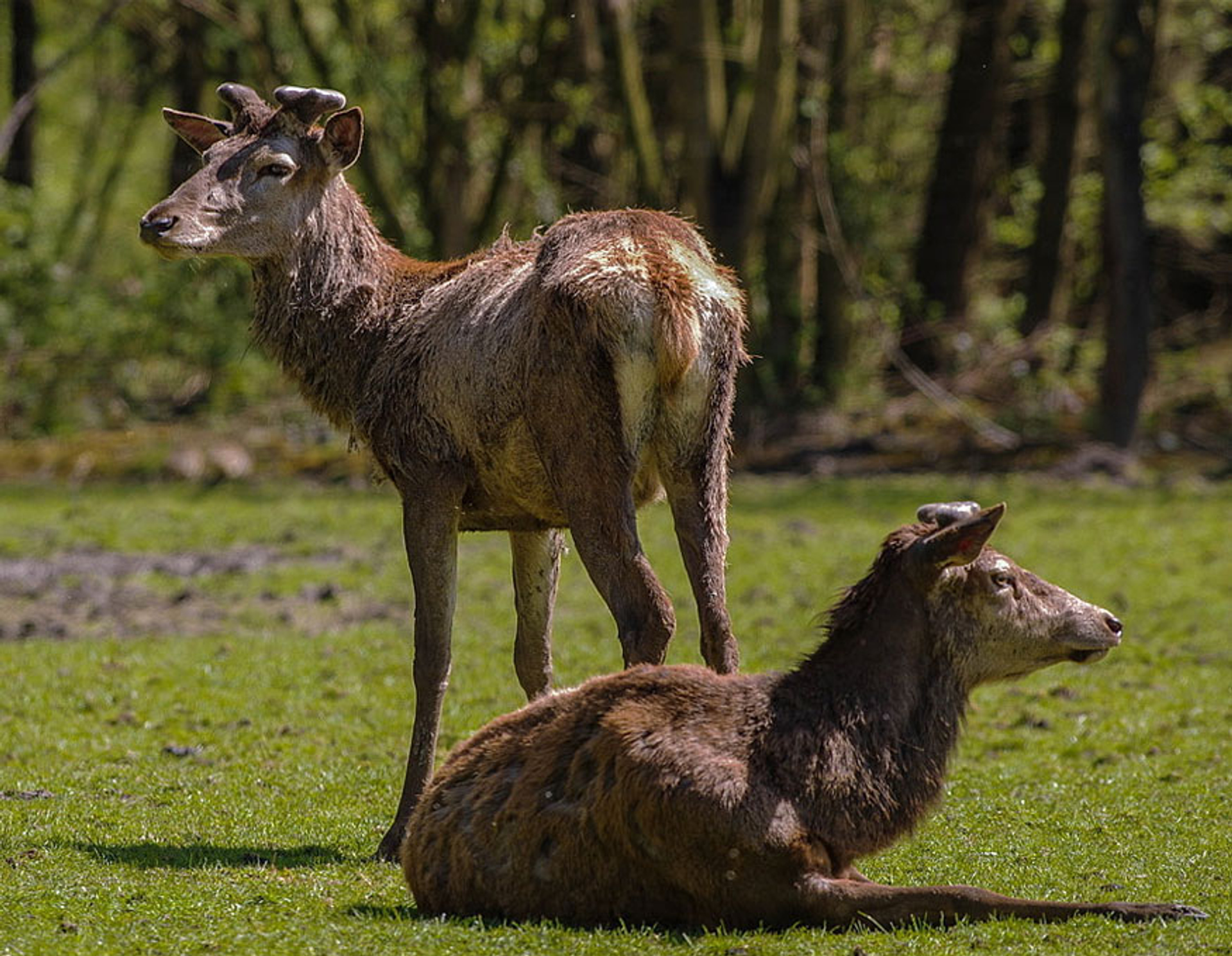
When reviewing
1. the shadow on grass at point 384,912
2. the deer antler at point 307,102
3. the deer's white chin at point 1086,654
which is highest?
the deer antler at point 307,102

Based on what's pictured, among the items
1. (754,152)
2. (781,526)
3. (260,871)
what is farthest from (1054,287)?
(260,871)

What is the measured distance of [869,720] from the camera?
7.16 metres

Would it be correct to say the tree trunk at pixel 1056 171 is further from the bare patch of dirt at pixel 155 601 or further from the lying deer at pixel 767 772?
the lying deer at pixel 767 772

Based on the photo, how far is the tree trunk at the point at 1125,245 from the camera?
73.3 feet

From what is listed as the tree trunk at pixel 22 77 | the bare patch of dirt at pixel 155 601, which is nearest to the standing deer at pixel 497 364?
the bare patch of dirt at pixel 155 601

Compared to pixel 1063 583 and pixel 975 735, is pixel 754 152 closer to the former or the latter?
pixel 1063 583

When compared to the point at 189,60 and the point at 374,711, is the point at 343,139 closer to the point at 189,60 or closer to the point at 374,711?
the point at 374,711

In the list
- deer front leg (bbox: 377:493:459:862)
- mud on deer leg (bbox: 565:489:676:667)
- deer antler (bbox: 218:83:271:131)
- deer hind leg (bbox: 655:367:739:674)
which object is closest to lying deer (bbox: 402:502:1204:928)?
mud on deer leg (bbox: 565:489:676:667)

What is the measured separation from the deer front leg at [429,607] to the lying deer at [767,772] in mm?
1493

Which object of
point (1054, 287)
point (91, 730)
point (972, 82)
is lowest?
point (91, 730)

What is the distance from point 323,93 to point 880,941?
507 centimetres

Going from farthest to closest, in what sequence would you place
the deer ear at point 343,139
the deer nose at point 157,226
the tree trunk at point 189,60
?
the tree trunk at point 189,60
the deer ear at point 343,139
the deer nose at point 157,226

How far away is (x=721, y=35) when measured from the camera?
89.2 ft

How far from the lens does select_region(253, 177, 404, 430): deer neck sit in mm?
9570
